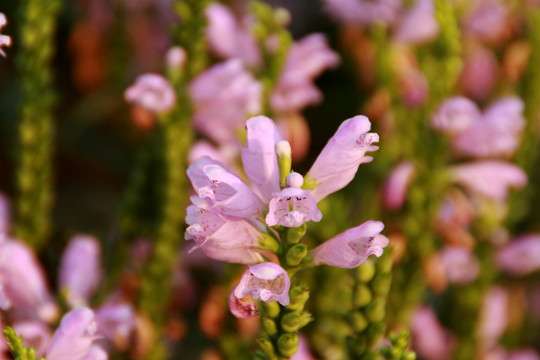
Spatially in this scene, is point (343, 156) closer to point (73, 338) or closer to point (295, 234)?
point (295, 234)

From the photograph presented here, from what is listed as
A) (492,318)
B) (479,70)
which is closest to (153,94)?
(492,318)

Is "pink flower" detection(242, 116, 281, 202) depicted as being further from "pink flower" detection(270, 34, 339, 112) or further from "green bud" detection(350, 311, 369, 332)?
"pink flower" detection(270, 34, 339, 112)

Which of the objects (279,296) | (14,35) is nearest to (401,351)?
(279,296)

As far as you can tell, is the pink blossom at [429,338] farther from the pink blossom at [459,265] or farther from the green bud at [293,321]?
the green bud at [293,321]

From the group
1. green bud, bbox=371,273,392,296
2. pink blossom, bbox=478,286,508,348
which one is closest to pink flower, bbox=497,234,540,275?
pink blossom, bbox=478,286,508,348

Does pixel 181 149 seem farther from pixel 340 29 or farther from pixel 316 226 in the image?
pixel 340 29
